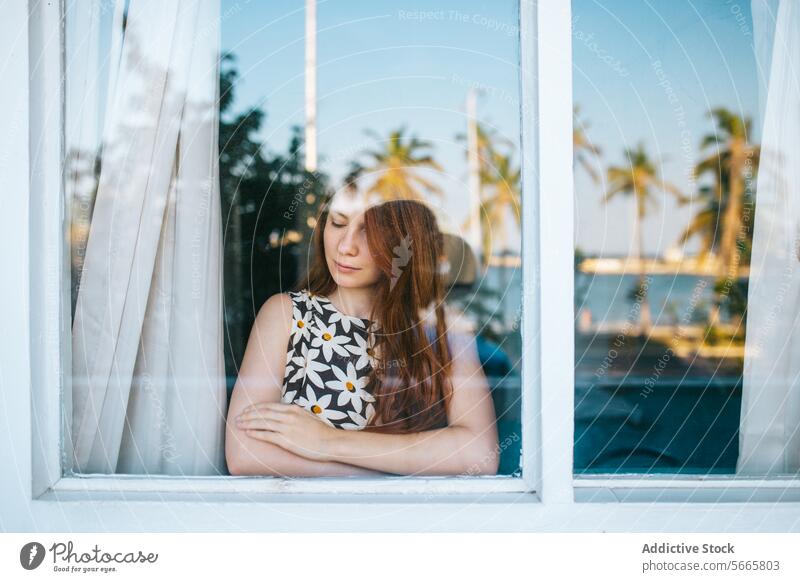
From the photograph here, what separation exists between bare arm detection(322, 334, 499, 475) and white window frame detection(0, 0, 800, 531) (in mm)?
106

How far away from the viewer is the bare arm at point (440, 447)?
1620 mm

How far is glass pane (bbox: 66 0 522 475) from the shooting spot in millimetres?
1586

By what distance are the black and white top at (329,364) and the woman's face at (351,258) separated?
0.28ft

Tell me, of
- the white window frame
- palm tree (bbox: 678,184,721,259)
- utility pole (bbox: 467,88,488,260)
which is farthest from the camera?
utility pole (bbox: 467,88,488,260)

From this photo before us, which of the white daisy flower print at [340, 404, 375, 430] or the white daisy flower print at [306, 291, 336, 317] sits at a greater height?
the white daisy flower print at [306, 291, 336, 317]

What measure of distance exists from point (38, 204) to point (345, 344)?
2.33 feet

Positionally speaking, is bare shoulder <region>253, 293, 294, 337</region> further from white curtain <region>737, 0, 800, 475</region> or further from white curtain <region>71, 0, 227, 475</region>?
white curtain <region>737, 0, 800, 475</region>

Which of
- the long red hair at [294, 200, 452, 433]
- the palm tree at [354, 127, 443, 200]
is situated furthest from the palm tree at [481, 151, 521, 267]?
the long red hair at [294, 200, 452, 433]

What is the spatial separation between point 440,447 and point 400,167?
111cm

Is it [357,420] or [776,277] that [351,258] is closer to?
[357,420]

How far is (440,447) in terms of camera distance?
1.65 meters

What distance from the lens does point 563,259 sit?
1429 mm
